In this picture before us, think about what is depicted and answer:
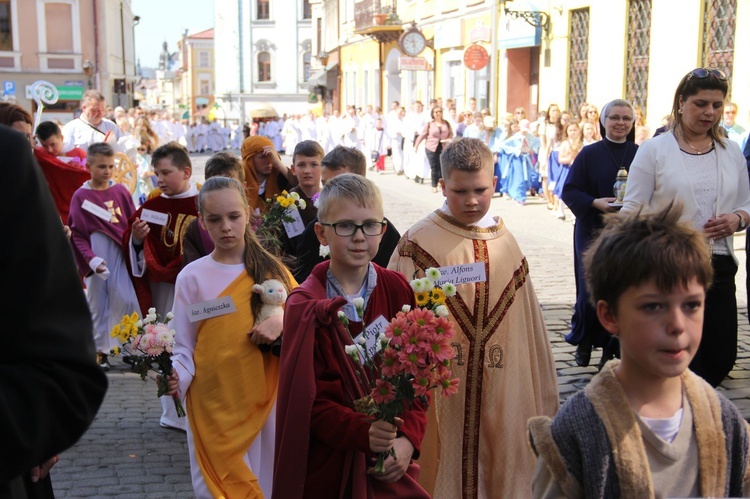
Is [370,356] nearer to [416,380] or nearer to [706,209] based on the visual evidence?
[416,380]

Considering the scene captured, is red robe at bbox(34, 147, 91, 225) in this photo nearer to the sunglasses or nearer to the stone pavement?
the stone pavement

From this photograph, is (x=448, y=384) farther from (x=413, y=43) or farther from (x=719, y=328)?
(x=413, y=43)

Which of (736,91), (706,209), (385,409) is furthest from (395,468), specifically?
(736,91)

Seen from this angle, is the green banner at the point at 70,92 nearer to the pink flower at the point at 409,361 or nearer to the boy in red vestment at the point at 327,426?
the boy in red vestment at the point at 327,426

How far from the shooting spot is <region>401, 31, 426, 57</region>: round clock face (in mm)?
31656

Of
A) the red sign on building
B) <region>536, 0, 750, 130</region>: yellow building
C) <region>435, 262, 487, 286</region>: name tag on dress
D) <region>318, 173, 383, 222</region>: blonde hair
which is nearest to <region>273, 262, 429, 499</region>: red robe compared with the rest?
<region>318, 173, 383, 222</region>: blonde hair

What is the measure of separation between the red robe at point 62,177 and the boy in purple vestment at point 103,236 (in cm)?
104

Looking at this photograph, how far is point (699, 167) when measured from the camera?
19.9ft

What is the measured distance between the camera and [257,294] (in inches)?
193

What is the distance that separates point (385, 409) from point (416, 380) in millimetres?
146

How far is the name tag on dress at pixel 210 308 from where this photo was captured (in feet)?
15.6

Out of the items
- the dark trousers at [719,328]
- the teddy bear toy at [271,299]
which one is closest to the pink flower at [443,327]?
the teddy bear toy at [271,299]

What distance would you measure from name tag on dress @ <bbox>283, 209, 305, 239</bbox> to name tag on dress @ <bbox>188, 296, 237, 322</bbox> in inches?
51.9

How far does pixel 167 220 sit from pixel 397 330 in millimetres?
3917
